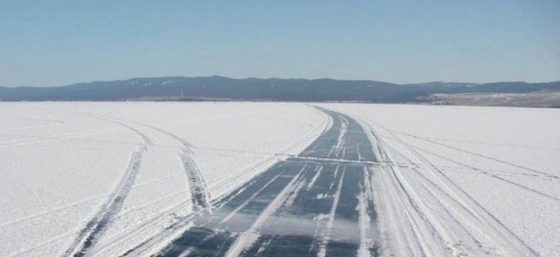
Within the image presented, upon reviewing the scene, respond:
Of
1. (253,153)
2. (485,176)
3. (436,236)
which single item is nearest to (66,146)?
(253,153)

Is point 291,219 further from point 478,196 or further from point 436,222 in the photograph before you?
point 478,196

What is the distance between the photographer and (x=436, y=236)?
8688 mm

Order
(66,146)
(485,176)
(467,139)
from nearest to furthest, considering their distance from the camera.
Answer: (485,176), (66,146), (467,139)

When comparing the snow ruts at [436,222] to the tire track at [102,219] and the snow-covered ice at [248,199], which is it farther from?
the tire track at [102,219]

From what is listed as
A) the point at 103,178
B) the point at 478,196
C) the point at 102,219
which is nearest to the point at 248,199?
the point at 102,219

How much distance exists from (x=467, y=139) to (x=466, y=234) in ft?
71.3

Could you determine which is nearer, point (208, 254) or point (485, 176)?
point (208, 254)

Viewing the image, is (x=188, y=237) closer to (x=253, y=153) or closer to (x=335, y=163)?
(x=335, y=163)

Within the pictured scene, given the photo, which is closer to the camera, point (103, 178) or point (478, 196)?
point (478, 196)

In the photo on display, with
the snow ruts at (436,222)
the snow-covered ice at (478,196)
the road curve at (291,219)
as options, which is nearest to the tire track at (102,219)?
the road curve at (291,219)

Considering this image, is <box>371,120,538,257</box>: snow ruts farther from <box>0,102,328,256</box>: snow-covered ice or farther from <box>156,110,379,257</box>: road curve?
<box>0,102,328,256</box>: snow-covered ice

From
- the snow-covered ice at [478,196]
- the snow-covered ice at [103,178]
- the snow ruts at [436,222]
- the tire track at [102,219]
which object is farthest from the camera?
the snow-covered ice at [478,196]

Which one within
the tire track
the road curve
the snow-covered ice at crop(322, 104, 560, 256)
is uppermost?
the tire track

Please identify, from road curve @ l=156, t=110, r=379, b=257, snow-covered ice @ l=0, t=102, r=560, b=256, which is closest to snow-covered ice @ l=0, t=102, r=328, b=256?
snow-covered ice @ l=0, t=102, r=560, b=256
